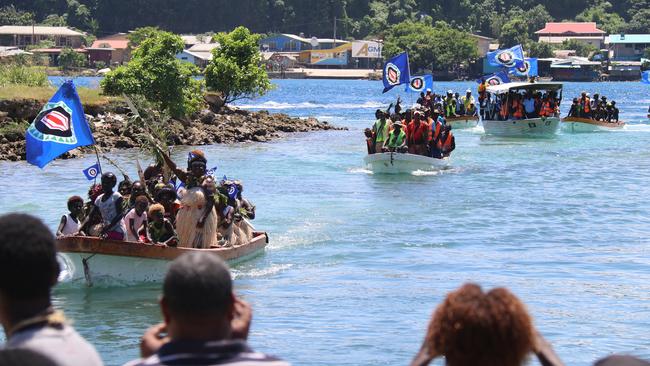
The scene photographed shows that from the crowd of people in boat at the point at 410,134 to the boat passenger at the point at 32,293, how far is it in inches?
911

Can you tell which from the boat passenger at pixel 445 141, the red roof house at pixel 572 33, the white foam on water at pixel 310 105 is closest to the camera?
the boat passenger at pixel 445 141

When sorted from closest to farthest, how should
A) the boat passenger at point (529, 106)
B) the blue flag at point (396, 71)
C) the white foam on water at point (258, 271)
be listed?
the white foam on water at point (258, 271) → the blue flag at point (396, 71) → the boat passenger at point (529, 106)

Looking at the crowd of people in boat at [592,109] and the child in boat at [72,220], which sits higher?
the child in boat at [72,220]

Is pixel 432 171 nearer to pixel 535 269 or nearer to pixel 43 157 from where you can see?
pixel 535 269

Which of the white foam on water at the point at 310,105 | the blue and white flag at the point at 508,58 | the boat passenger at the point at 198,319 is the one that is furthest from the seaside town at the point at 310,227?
the white foam on water at the point at 310,105

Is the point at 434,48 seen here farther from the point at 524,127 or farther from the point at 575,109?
the point at 524,127

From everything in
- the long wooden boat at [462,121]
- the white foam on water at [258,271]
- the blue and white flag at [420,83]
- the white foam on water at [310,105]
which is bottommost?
the white foam on water at [310,105]

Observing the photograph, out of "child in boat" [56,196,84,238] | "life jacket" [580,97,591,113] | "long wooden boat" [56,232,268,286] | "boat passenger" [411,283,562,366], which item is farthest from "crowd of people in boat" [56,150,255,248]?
"life jacket" [580,97,591,113]

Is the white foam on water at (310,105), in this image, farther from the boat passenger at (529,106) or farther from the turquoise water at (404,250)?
the turquoise water at (404,250)

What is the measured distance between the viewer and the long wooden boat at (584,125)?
46.5m

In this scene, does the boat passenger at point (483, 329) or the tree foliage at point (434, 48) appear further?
the tree foliage at point (434, 48)

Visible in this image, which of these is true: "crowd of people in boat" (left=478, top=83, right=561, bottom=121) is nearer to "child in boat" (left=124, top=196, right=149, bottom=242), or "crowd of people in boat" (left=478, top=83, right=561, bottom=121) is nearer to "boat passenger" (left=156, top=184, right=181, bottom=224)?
"boat passenger" (left=156, top=184, right=181, bottom=224)

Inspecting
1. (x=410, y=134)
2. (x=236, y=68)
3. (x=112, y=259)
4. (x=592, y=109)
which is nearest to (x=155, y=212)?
(x=112, y=259)

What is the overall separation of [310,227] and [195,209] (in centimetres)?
616
